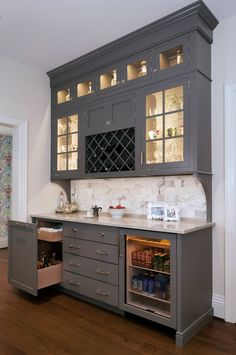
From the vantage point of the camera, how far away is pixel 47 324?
2.42 m

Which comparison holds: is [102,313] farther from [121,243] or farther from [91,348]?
[121,243]

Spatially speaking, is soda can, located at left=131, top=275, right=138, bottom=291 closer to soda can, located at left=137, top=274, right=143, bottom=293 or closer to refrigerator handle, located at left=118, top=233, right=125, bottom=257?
soda can, located at left=137, top=274, right=143, bottom=293

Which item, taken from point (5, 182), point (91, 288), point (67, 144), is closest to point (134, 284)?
point (91, 288)

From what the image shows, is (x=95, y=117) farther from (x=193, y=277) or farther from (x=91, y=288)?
(x=193, y=277)

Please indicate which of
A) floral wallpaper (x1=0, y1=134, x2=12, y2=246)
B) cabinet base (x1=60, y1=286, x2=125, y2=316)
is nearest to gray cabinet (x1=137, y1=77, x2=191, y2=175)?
cabinet base (x1=60, y1=286, x2=125, y2=316)

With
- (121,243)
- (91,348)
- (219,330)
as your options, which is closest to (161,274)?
(121,243)

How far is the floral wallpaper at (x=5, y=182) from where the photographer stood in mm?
5500

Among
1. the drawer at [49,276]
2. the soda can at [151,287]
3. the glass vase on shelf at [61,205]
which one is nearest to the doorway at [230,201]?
the soda can at [151,287]

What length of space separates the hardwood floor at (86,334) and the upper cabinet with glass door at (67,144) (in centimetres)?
161

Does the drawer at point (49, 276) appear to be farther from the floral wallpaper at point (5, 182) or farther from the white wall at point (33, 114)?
the floral wallpaper at point (5, 182)

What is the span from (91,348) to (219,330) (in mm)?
1083

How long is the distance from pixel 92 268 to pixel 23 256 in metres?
0.80

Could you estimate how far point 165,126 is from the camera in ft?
8.43

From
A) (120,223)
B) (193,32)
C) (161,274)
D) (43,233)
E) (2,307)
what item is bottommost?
(2,307)
